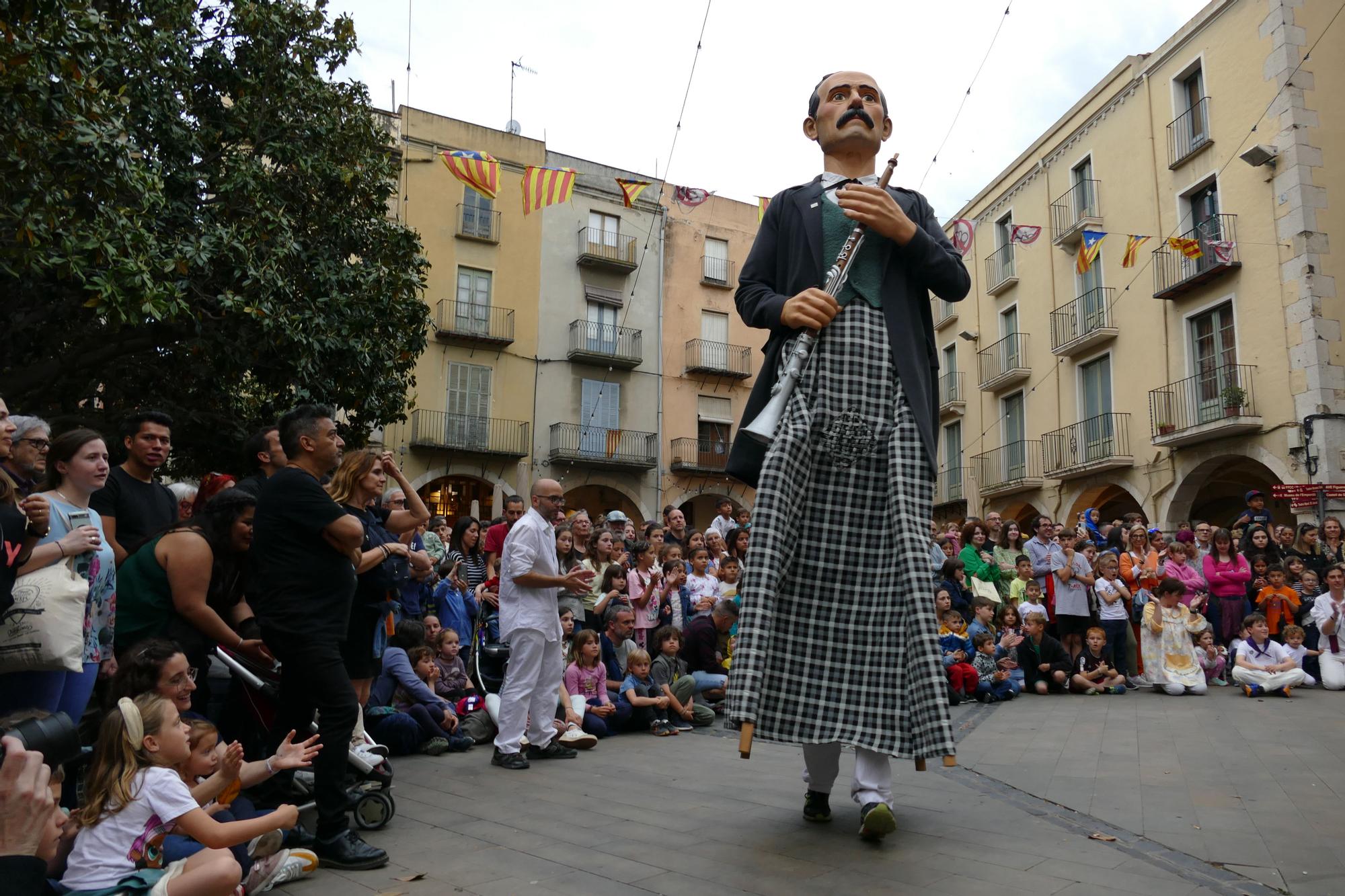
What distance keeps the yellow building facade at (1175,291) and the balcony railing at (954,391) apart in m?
1.01

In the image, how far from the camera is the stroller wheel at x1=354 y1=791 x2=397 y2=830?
421 cm

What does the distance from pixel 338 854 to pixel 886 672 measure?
2097mm

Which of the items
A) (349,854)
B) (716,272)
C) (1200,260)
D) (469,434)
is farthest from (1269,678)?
(716,272)

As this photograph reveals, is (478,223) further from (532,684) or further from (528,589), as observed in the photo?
(532,684)

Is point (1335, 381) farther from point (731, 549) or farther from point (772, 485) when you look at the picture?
point (772, 485)

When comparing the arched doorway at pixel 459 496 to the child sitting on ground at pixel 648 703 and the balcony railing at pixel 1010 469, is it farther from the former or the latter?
the child sitting on ground at pixel 648 703

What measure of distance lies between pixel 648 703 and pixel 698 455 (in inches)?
837

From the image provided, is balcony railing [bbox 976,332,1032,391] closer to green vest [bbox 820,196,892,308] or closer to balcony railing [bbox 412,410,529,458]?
balcony railing [bbox 412,410,529,458]

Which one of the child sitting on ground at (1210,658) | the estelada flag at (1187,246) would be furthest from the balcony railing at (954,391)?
the child sitting on ground at (1210,658)

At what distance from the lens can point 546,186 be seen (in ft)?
56.1

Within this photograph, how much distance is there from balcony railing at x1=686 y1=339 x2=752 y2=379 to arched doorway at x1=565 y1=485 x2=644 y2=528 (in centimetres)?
418

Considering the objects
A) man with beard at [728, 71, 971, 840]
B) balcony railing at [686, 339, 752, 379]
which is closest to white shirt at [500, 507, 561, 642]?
man with beard at [728, 71, 971, 840]

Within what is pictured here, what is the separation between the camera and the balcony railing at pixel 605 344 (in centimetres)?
2727

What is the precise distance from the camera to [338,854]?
145 inches
